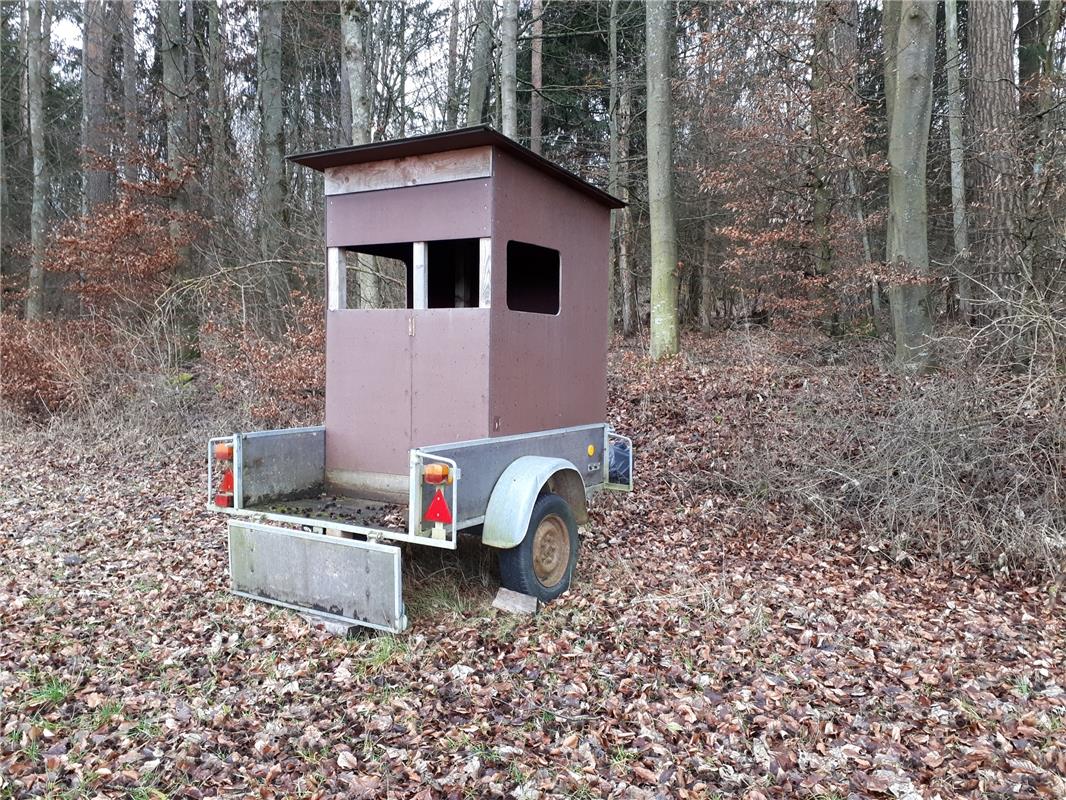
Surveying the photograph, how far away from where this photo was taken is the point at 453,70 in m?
16.3

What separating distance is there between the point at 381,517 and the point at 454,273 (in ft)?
8.29

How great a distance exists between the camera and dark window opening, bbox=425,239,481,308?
6.30 meters

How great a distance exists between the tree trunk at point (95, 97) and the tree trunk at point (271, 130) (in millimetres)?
3607

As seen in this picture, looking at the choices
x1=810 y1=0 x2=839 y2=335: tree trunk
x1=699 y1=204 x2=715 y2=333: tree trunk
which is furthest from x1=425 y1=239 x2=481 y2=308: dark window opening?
x1=699 y1=204 x2=715 y2=333: tree trunk

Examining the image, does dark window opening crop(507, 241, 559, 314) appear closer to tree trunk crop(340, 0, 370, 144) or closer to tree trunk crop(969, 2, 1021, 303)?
tree trunk crop(340, 0, 370, 144)

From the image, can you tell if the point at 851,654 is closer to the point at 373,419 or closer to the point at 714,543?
the point at 714,543

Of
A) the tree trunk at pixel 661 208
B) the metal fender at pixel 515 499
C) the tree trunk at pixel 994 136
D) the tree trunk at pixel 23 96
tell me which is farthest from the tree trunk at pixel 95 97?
the tree trunk at pixel 994 136

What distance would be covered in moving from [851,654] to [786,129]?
9.49m

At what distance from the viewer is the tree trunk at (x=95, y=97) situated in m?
15.5

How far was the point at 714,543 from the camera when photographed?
6.01 m

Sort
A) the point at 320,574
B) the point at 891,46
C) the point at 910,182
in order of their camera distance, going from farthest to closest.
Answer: the point at 891,46 → the point at 910,182 → the point at 320,574

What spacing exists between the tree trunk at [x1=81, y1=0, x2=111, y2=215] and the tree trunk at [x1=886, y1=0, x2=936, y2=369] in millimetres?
14794

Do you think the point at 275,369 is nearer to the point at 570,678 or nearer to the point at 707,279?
the point at 570,678

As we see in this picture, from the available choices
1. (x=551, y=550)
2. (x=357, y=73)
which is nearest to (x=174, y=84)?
(x=357, y=73)
